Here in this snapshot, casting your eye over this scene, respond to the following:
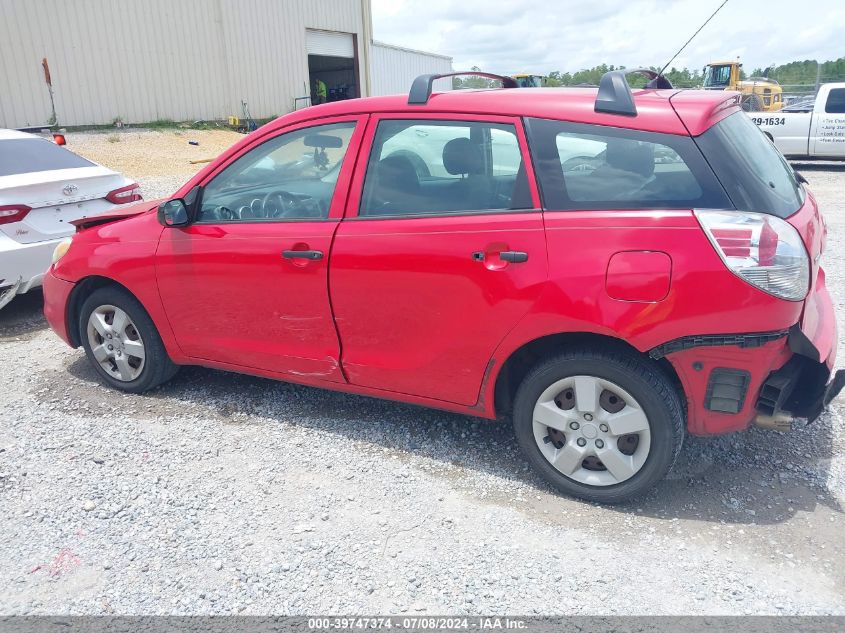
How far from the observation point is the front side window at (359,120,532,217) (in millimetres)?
3033

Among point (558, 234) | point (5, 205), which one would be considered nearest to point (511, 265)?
point (558, 234)

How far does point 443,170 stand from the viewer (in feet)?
10.6

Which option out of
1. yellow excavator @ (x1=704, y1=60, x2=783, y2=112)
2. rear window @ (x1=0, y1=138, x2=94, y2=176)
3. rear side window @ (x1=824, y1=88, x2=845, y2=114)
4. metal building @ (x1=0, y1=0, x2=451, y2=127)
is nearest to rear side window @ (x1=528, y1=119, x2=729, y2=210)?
rear window @ (x1=0, y1=138, x2=94, y2=176)

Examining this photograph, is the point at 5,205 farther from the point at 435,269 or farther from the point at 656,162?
the point at 656,162

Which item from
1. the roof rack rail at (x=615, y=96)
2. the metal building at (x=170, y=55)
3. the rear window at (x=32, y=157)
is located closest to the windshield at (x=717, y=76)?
the metal building at (x=170, y=55)

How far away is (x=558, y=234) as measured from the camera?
2826 mm

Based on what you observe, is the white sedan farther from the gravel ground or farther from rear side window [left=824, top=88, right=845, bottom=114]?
rear side window [left=824, top=88, right=845, bottom=114]

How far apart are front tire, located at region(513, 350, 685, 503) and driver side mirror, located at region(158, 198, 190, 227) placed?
6.93 ft

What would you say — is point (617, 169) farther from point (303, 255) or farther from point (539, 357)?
point (303, 255)

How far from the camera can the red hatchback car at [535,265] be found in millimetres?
2660

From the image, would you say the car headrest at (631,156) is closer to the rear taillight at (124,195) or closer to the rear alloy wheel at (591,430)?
the rear alloy wheel at (591,430)

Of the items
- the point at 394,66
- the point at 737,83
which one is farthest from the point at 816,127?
the point at 394,66

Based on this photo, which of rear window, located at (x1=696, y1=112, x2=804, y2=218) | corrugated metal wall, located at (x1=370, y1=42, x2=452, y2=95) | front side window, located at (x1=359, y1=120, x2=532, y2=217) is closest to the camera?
rear window, located at (x1=696, y1=112, x2=804, y2=218)

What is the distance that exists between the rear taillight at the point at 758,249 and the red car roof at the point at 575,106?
16.2 inches
